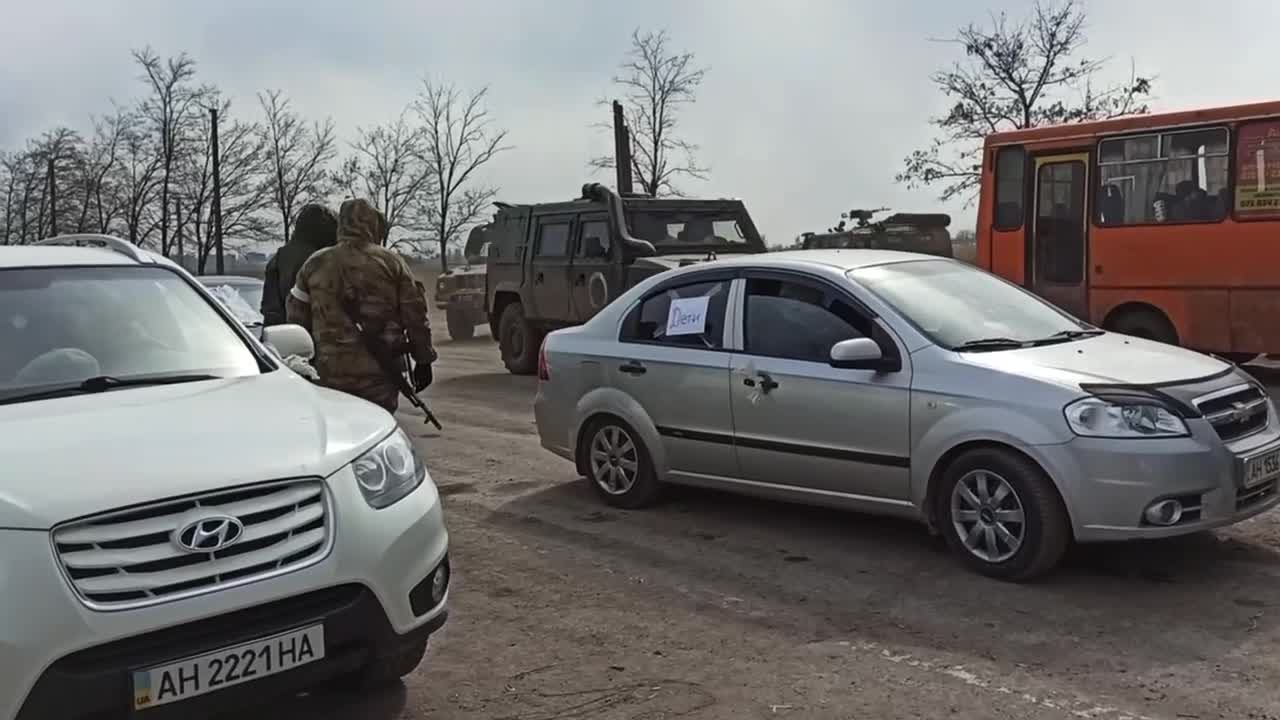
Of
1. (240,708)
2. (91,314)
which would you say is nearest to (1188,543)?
(240,708)

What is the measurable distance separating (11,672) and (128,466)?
61 cm

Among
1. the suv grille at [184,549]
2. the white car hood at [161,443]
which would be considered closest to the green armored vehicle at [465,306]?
the white car hood at [161,443]

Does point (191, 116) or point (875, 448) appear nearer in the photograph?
point (875, 448)

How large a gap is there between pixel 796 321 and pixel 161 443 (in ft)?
11.3

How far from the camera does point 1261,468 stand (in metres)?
4.96

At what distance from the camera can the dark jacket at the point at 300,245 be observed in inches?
300

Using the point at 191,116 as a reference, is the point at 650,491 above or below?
below

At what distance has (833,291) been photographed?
581 cm

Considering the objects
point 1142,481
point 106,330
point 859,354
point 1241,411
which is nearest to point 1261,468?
point 1241,411

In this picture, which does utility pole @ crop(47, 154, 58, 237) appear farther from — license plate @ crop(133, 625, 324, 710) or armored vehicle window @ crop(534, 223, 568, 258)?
license plate @ crop(133, 625, 324, 710)

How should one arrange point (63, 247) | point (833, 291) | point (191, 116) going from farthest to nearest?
point (191, 116)
point (833, 291)
point (63, 247)

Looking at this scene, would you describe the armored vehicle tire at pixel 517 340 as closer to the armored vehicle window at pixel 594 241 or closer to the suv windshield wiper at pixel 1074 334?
the armored vehicle window at pixel 594 241

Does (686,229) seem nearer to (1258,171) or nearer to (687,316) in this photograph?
(1258,171)

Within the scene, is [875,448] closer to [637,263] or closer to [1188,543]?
[1188,543]
